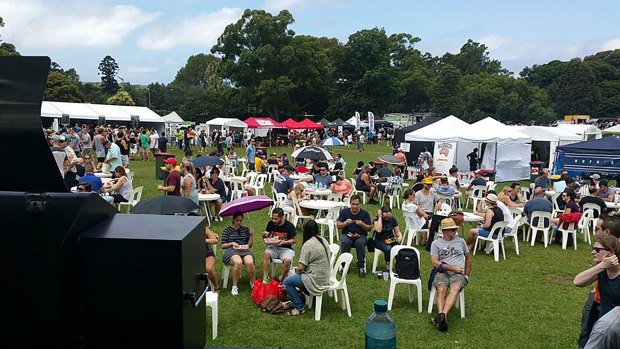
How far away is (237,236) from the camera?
21.8 ft

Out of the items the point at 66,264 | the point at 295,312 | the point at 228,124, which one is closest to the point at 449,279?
the point at 295,312

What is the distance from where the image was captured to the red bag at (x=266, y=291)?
6.08m

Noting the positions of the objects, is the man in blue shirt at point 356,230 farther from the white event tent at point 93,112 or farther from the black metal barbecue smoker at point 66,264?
the white event tent at point 93,112

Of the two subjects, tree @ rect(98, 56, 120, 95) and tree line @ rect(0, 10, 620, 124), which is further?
tree @ rect(98, 56, 120, 95)

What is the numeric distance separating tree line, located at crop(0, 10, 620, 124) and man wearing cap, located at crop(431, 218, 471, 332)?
34.6 m

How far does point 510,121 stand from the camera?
5662 centimetres

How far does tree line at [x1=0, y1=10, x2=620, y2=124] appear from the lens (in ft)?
149

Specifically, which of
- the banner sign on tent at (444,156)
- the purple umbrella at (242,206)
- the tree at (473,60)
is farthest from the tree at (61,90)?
the tree at (473,60)

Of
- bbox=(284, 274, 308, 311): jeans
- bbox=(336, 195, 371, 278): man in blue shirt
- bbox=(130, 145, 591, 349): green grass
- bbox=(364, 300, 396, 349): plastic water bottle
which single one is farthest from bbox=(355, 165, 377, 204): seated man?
bbox=(364, 300, 396, 349): plastic water bottle

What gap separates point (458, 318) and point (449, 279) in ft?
1.67

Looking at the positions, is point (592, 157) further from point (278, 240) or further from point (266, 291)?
point (266, 291)

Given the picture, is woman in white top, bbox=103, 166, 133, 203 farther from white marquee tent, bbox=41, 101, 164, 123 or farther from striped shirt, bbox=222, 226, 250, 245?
white marquee tent, bbox=41, 101, 164, 123

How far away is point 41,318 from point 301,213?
807cm

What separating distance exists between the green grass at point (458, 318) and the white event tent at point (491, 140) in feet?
35.0
